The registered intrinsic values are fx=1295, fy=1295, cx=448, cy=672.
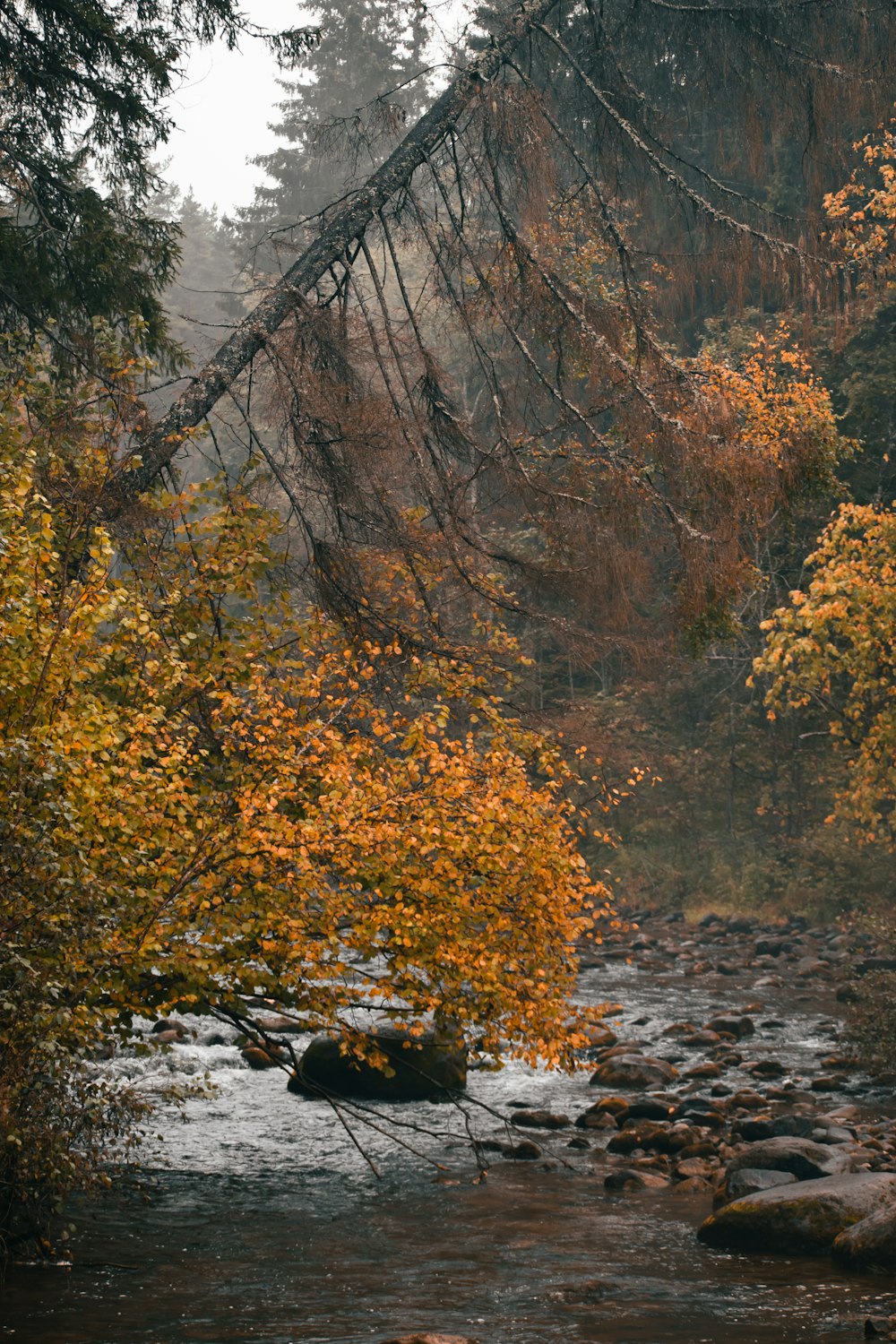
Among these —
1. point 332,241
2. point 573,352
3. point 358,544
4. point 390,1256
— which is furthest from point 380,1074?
point 332,241

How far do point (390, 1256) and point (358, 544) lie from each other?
5243mm

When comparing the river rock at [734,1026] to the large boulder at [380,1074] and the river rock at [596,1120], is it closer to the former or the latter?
the river rock at [596,1120]

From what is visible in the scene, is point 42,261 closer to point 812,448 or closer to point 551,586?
point 551,586

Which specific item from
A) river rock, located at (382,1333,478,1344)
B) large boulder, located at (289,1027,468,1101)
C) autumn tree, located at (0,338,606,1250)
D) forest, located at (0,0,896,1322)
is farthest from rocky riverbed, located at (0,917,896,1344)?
autumn tree, located at (0,338,606,1250)

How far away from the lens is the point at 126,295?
1087 cm

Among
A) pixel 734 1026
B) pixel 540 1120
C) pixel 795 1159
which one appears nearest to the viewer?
pixel 795 1159

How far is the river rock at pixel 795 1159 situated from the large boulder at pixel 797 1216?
2.30 feet

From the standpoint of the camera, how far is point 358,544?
10.4 metres

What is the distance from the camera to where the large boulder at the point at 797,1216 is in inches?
308

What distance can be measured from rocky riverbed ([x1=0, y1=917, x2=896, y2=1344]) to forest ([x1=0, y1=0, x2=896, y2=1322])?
65cm

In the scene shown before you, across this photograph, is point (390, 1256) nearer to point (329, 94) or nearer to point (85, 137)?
point (85, 137)

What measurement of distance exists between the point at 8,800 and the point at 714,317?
20.9 metres

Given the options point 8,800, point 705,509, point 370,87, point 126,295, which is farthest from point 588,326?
point 370,87

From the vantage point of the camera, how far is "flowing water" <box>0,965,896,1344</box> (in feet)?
21.1
